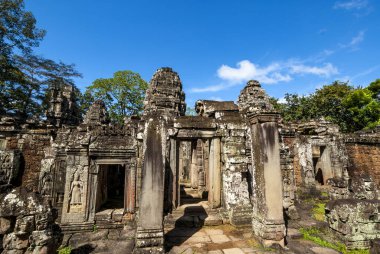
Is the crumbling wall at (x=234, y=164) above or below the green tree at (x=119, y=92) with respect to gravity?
below

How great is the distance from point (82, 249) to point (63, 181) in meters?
3.10

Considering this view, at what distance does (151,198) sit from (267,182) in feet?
8.68

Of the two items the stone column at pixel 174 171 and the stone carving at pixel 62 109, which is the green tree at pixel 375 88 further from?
the stone carving at pixel 62 109

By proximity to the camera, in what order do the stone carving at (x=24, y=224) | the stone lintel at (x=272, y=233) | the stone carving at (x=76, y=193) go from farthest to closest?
the stone carving at (x=76, y=193), the stone lintel at (x=272, y=233), the stone carving at (x=24, y=224)

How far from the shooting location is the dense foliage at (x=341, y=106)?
61.2ft

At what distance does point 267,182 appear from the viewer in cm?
450

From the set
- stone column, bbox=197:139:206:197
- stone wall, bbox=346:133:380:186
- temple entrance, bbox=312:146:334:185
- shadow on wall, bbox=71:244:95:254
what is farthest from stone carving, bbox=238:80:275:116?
shadow on wall, bbox=71:244:95:254

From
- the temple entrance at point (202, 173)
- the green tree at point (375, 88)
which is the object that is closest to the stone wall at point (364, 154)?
the temple entrance at point (202, 173)

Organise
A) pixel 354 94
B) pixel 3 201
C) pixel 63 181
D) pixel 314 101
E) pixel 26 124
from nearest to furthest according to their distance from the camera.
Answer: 1. pixel 3 201
2. pixel 63 181
3. pixel 26 124
4. pixel 354 94
5. pixel 314 101

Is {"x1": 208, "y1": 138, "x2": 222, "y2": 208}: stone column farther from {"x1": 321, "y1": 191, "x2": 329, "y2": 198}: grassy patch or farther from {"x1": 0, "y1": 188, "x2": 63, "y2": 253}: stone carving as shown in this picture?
{"x1": 321, "y1": 191, "x2": 329, "y2": 198}: grassy patch

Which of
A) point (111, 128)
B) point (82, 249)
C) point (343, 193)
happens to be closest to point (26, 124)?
point (111, 128)

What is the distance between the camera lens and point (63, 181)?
6.79 m

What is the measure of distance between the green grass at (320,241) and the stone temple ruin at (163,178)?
175 millimetres

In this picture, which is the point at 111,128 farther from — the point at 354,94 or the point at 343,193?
the point at 354,94
